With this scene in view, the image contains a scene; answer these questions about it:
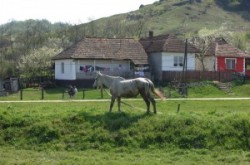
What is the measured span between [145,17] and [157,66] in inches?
4978

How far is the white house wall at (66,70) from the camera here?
57594 millimetres

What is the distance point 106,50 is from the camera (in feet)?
197

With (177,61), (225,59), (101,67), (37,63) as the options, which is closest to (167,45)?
(177,61)

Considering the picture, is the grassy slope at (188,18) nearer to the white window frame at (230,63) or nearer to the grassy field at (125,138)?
the white window frame at (230,63)

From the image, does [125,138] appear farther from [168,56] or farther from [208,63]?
[208,63]

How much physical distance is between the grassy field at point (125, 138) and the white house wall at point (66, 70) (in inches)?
1461

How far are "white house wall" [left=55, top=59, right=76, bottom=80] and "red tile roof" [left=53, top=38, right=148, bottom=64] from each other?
0.82 meters

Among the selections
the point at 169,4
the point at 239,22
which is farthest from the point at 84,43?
the point at 169,4

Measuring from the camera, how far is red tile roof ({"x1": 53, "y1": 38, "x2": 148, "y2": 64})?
58.2 meters

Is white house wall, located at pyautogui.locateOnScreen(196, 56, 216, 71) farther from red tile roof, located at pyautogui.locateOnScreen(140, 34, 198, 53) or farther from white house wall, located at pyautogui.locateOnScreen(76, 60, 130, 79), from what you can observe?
white house wall, located at pyautogui.locateOnScreen(76, 60, 130, 79)

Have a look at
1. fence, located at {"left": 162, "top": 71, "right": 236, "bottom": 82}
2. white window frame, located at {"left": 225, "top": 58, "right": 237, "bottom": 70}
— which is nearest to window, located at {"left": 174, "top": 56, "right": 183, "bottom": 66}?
fence, located at {"left": 162, "top": 71, "right": 236, "bottom": 82}

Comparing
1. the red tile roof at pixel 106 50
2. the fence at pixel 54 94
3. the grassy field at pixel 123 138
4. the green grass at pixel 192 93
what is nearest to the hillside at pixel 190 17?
the red tile roof at pixel 106 50

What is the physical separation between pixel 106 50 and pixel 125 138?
42281 millimetres

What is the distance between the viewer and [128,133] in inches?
725
